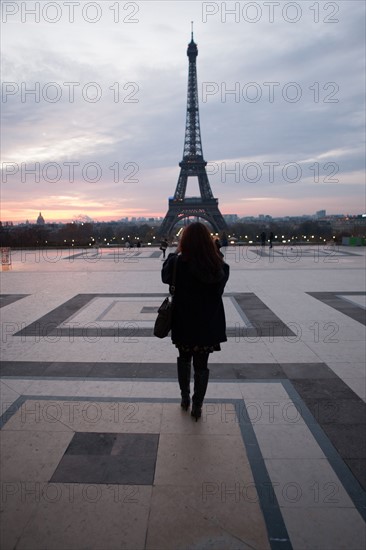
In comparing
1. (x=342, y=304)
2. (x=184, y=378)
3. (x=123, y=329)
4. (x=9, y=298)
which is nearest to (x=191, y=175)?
(x=9, y=298)

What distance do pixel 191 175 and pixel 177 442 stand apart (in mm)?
48648

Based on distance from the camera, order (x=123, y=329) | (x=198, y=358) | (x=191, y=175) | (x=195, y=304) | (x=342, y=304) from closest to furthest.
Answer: (x=195, y=304)
(x=198, y=358)
(x=123, y=329)
(x=342, y=304)
(x=191, y=175)

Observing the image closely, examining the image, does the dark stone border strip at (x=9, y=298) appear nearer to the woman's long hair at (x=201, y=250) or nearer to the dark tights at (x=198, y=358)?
the dark tights at (x=198, y=358)

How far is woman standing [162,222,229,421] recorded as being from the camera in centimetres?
308

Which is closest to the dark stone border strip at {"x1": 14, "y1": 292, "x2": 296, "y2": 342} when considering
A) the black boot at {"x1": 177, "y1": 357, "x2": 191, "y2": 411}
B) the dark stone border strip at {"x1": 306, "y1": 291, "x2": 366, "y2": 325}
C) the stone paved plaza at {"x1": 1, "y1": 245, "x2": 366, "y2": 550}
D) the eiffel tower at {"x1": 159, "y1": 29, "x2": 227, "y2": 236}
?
the stone paved plaza at {"x1": 1, "y1": 245, "x2": 366, "y2": 550}

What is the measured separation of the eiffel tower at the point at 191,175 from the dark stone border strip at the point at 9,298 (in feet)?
119

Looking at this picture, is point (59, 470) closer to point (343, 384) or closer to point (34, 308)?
point (343, 384)

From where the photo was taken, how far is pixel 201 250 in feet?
10.1

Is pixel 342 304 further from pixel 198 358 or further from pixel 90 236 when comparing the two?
pixel 90 236

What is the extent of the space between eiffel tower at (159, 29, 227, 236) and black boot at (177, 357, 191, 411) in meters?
42.4

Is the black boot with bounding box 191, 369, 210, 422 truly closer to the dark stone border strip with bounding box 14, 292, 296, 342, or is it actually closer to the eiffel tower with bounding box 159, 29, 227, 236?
the dark stone border strip with bounding box 14, 292, 296, 342

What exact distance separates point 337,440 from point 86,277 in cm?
1087

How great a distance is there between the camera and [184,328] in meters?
3.28

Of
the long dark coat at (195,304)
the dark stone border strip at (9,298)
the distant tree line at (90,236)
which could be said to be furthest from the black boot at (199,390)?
the distant tree line at (90,236)
